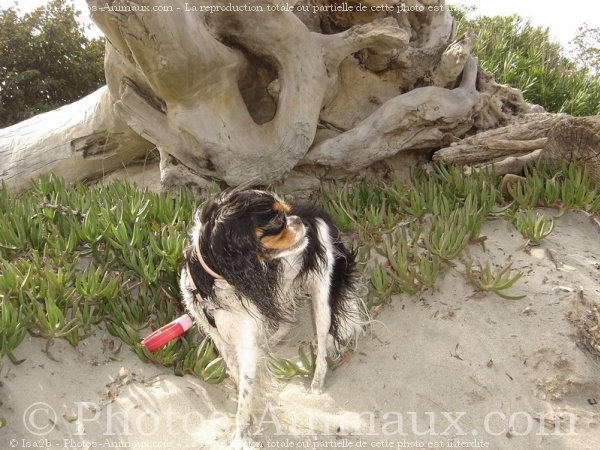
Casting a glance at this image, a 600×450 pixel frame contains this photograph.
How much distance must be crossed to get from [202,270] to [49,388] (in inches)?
46.9

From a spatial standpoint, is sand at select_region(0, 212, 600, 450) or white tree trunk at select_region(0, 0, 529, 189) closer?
sand at select_region(0, 212, 600, 450)

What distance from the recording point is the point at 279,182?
4.62 metres

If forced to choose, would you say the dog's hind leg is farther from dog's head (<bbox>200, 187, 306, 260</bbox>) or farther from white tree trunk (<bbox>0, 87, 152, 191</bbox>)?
white tree trunk (<bbox>0, 87, 152, 191</bbox>)

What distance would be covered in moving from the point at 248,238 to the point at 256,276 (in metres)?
0.22

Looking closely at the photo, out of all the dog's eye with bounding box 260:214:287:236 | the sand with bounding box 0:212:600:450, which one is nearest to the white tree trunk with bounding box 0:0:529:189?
the sand with bounding box 0:212:600:450

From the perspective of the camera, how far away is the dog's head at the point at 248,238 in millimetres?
2482

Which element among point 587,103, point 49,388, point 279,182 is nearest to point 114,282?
point 49,388

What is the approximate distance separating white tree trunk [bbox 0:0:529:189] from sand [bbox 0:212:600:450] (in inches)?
63.5

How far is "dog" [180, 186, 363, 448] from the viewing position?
2.51 meters

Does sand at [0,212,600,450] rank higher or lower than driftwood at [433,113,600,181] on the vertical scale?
lower

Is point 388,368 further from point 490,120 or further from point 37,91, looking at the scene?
point 37,91

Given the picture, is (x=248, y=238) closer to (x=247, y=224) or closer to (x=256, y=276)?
(x=247, y=224)

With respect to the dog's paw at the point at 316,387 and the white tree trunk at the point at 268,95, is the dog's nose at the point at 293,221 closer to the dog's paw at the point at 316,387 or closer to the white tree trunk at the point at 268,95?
the dog's paw at the point at 316,387

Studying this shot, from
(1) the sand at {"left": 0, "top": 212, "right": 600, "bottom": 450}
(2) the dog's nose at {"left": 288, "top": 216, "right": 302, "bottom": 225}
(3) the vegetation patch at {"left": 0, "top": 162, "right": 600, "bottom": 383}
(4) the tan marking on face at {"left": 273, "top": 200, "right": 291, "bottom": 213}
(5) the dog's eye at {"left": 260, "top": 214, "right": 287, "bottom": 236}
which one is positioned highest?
(4) the tan marking on face at {"left": 273, "top": 200, "right": 291, "bottom": 213}
